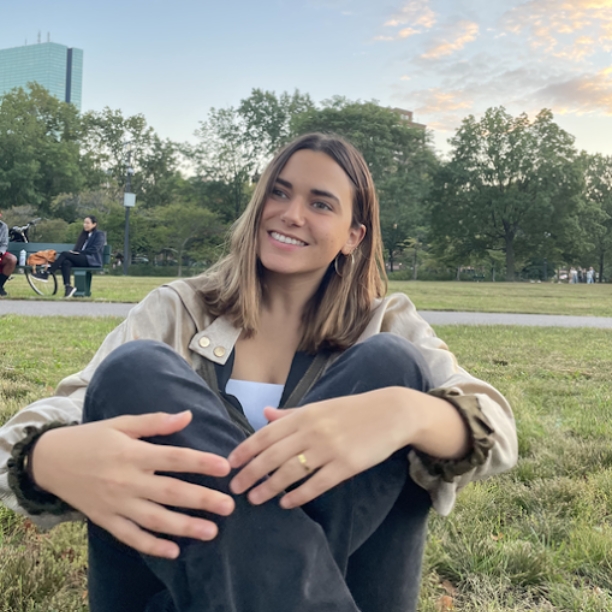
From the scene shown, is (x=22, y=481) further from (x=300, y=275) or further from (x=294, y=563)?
(x=300, y=275)

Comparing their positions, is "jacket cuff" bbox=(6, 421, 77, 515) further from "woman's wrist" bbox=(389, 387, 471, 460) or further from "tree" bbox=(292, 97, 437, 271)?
"tree" bbox=(292, 97, 437, 271)

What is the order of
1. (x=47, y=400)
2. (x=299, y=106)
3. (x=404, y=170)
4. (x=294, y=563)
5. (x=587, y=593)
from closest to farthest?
(x=294, y=563), (x=47, y=400), (x=587, y=593), (x=404, y=170), (x=299, y=106)

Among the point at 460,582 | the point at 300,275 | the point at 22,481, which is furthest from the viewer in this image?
the point at 300,275

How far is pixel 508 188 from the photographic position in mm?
40719

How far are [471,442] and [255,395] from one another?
66 centimetres

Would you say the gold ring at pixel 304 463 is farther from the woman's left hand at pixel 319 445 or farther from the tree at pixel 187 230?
the tree at pixel 187 230

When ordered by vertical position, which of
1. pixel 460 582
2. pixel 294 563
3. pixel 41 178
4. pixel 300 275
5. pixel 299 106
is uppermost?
pixel 299 106

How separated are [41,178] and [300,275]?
1910 inches

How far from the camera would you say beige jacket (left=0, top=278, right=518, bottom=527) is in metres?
1.34

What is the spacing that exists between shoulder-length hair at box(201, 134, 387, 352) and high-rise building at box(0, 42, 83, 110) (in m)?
176

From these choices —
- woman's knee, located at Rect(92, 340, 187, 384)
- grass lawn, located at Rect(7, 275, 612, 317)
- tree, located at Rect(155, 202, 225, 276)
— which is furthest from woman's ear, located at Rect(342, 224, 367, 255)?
tree, located at Rect(155, 202, 225, 276)

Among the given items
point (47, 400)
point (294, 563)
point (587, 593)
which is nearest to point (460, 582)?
point (587, 593)

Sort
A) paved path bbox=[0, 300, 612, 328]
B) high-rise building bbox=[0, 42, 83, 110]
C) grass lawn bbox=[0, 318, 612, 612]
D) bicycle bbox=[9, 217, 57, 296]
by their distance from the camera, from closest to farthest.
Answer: grass lawn bbox=[0, 318, 612, 612] < paved path bbox=[0, 300, 612, 328] < bicycle bbox=[9, 217, 57, 296] < high-rise building bbox=[0, 42, 83, 110]

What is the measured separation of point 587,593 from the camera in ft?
5.74
